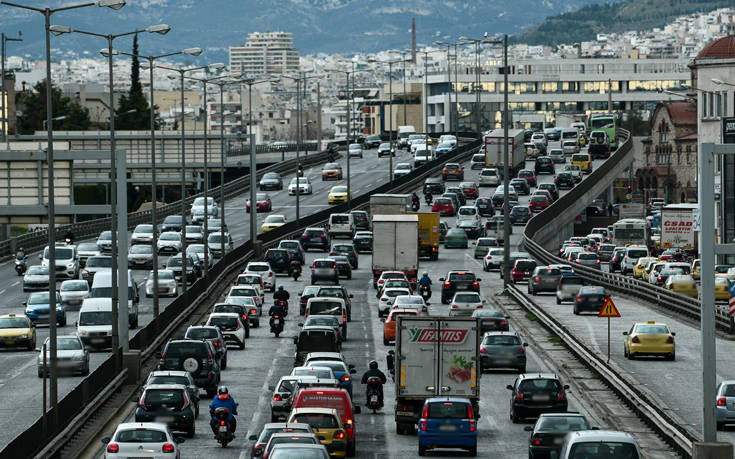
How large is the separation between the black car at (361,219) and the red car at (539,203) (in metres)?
14.1

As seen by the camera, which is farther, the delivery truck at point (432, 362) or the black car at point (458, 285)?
the black car at point (458, 285)

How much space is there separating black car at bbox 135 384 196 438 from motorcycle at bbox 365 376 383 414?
18.4ft

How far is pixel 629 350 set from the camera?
47.6 m

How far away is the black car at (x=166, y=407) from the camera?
32.2 metres

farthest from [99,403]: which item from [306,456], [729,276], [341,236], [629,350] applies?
[341,236]

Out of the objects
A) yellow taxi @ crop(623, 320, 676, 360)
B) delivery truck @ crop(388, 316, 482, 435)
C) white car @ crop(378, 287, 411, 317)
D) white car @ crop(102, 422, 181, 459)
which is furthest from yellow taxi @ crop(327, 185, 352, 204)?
white car @ crop(102, 422, 181, 459)

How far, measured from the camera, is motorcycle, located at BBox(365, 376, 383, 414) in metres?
36.7

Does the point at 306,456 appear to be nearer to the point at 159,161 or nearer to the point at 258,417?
the point at 258,417

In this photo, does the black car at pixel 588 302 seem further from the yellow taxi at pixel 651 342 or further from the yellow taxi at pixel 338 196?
the yellow taxi at pixel 338 196

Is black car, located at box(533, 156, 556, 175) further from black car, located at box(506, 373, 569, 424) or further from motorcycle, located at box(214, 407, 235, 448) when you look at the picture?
motorcycle, located at box(214, 407, 235, 448)

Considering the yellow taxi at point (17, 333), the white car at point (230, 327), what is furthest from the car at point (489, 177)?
the yellow taxi at point (17, 333)

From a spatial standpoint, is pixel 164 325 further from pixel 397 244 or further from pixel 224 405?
pixel 224 405

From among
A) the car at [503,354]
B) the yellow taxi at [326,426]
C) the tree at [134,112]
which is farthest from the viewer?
the tree at [134,112]

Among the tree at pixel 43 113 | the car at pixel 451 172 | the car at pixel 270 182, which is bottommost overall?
Result: the car at pixel 270 182
